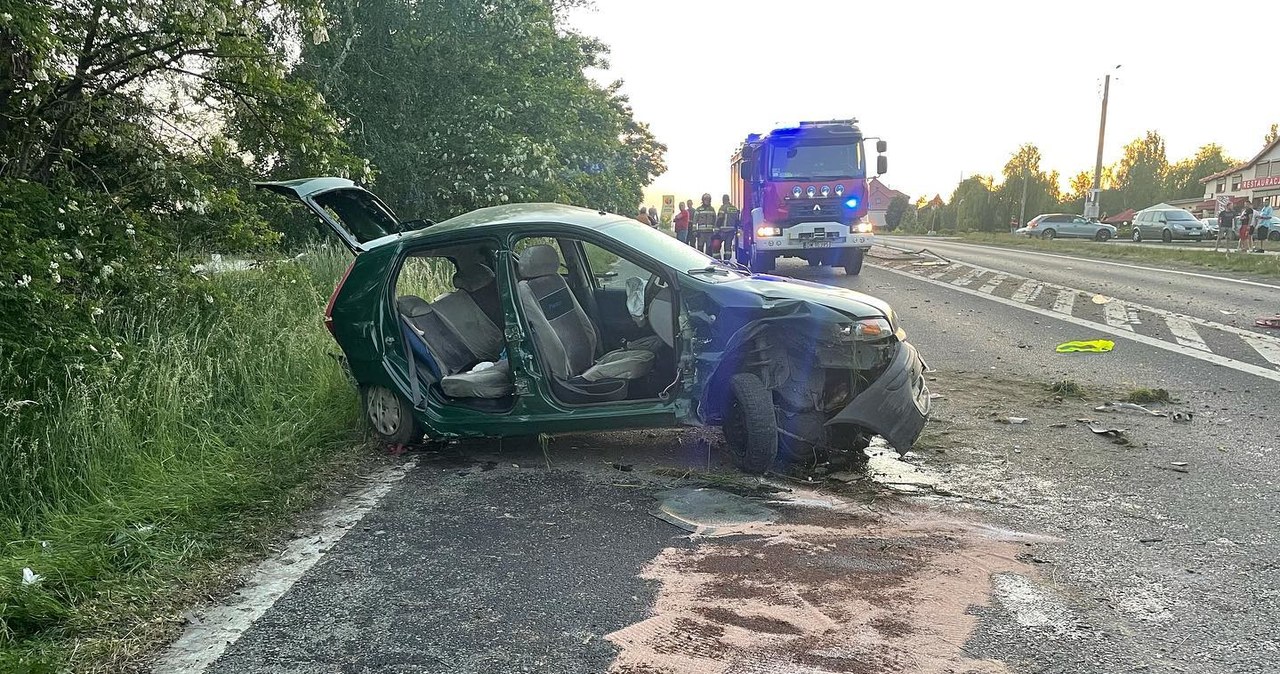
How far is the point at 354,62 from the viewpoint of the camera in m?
13.7

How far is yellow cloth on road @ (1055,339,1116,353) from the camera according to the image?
320 inches

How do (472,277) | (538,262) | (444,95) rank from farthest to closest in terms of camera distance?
(444,95)
(472,277)
(538,262)

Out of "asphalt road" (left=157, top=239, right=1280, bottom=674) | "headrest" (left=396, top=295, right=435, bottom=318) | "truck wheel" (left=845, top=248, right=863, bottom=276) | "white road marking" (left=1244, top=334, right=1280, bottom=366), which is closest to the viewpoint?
"asphalt road" (left=157, top=239, right=1280, bottom=674)

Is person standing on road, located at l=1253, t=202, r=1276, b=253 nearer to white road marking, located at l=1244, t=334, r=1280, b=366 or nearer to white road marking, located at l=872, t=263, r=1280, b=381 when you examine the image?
white road marking, located at l=872, t=263, r=1280, b=381

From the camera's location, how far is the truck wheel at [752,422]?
4.41 m

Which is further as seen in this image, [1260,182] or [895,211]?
[895,211]

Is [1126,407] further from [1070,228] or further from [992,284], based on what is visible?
[1070,228]

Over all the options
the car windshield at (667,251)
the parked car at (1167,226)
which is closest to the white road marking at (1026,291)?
the car windshield at (667,251)

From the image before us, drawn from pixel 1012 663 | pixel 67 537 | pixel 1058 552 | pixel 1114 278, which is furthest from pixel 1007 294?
pixel 67 537

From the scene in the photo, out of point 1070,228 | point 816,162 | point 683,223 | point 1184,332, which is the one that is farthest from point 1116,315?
point 1070,228

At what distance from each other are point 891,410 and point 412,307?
10.1ft

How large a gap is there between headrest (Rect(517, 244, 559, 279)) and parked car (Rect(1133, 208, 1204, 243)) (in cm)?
4145

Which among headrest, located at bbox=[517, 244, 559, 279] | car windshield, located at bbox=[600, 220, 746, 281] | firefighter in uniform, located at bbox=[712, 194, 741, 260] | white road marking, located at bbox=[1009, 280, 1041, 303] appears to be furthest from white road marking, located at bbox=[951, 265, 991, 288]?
headrest, located at bbox=[517, 244, 559, 279]

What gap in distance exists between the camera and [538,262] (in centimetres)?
509
